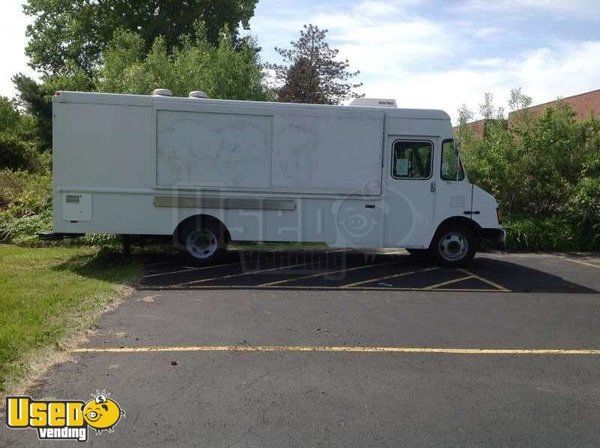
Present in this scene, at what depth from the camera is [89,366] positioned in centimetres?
499

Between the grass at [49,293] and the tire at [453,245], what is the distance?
17.7 feet

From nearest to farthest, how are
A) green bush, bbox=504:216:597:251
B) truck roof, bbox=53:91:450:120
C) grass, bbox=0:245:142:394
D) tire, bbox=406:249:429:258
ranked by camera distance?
grass, bbox=0:245:142:394
truck roof, bbox=53:91:450:120
tire, bbox=406:249:429:258
green bush, bbox=504:216:597:251

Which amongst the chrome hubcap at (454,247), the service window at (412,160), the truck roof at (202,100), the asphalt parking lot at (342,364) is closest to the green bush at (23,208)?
the truck roof at (202,100)

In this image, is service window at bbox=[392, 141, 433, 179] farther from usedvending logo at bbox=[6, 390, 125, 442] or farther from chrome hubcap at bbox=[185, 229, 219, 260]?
usedvending logo at bbox=[6, 390, 125, 442]

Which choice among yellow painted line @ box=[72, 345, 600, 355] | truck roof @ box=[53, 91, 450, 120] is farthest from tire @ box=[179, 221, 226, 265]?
yellow painted line @ box=[72, 345, 600, 355]

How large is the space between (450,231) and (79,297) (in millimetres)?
6488

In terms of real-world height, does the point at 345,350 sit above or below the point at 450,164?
below

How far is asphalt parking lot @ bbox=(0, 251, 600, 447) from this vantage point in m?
3.92

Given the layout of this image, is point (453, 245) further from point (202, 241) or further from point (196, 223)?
point (196, 223)

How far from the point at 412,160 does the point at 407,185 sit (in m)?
0.46

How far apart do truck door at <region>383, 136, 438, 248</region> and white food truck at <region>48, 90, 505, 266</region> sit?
2 cm

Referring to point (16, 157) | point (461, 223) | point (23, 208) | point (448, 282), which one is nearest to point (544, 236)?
point (461, 223)

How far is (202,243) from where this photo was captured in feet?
33.5

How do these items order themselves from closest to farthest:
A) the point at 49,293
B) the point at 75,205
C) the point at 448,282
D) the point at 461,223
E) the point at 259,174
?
the point at 49,293 → the point at 448,282 → the point at 75,205 → the point at 259,174 → the point at 461,223
